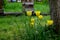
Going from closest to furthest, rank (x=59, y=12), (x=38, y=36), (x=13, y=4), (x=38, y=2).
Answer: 1. (x=38, y=36)
2. (x=59, y=12)
3. (x=13, y=4)
4. (x=38, y=2)

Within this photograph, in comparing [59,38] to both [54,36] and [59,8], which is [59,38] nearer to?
[54,36]

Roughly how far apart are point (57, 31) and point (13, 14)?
3778mm

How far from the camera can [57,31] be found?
4.85 metres

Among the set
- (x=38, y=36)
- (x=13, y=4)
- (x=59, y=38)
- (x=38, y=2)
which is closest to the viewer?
(x=38, y=36)

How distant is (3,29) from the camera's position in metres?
5.86

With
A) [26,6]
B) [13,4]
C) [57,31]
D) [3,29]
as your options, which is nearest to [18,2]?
[13,4]

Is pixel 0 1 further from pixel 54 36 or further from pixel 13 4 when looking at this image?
pixel 54 36

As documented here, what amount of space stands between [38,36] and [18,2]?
25.8 feet

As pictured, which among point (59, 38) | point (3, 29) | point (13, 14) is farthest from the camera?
point (13, 14)

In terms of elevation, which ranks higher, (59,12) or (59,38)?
(59,12)

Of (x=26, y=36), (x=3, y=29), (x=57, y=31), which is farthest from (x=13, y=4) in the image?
(x=26, y=36)

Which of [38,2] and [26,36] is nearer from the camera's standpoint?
[26,36]

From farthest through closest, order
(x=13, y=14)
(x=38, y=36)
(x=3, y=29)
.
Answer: (x=13, y=14)
(x=3, y=29)
(x=38, y=36)

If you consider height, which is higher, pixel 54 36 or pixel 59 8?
pixel 59 8
